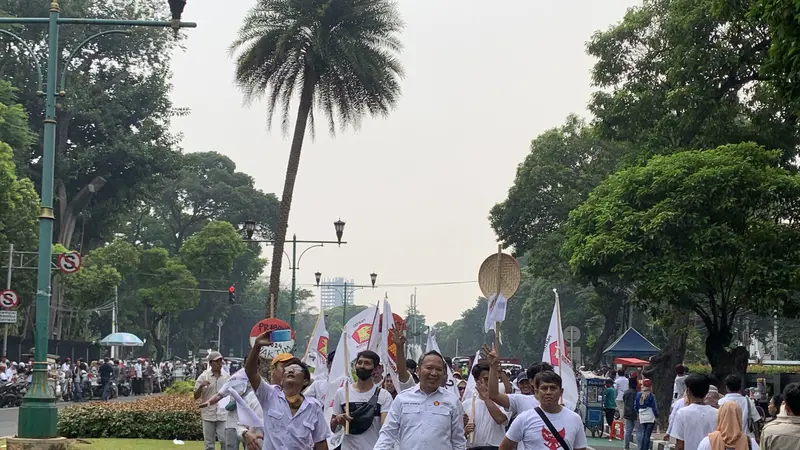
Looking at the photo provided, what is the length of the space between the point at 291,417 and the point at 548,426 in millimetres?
1969

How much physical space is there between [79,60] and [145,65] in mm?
3256

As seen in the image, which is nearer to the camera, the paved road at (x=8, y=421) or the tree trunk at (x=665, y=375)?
the paved road at (x=8, y=421)

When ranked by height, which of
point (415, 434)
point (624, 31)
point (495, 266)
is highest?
point (624, 31)

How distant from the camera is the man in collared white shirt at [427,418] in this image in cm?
768

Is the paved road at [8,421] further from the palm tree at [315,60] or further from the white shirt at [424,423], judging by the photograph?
the white shirt at [424,423]

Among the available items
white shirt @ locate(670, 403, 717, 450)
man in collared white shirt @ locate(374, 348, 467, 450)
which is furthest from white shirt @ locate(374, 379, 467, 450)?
white shirt @ locate(670, 403, 717, 450)

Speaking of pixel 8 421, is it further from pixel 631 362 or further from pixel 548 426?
pixel 631 362

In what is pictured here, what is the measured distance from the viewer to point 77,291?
178 ft

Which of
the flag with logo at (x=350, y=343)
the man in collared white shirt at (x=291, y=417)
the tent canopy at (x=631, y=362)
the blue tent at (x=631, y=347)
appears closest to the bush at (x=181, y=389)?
the blue tent at (x=631, y=347)

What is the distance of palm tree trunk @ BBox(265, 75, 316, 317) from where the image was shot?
1132 inches

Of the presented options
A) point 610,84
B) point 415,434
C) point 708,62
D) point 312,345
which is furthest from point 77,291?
point 415,434

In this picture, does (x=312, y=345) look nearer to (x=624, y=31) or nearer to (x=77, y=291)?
(x=624, y=31)

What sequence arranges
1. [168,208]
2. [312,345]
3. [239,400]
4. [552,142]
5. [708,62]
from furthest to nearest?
[168,208] < [552,142] < [708,62] < [312,345] < [239,400]

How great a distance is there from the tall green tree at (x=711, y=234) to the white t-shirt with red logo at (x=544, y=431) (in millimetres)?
17569
